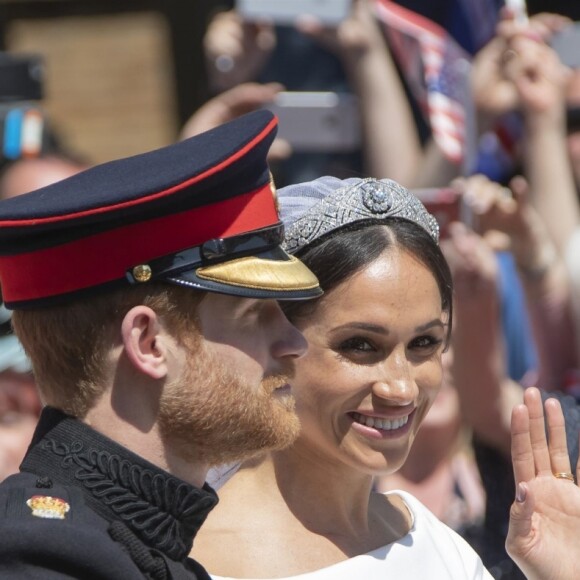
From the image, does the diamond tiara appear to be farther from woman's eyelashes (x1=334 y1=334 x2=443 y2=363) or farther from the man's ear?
the man's ear

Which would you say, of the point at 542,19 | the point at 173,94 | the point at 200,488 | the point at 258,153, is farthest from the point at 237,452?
the point at 173,94

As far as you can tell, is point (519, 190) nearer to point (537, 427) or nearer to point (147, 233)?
point (537, 427)

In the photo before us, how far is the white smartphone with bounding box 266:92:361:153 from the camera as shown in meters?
4.29

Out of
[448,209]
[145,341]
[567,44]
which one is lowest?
[448,209]

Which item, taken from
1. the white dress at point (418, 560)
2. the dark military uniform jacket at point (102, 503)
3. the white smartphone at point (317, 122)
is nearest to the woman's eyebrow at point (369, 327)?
the white dress at point (418, 560)

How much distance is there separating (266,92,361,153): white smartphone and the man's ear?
2385 mm

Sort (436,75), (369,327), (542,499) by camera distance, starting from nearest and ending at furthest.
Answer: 1. (369,327)
2. (542,499)
3. (436,75)

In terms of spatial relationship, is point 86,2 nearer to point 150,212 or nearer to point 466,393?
point 466,393

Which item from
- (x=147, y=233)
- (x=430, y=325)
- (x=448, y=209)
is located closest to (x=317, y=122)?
(x=448, y=209)

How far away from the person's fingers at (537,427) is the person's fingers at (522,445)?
0.04 ft

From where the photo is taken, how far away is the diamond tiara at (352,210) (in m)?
2.51

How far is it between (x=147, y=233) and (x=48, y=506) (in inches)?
17.2

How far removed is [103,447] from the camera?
1.95 m

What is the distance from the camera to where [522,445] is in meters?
2.56
